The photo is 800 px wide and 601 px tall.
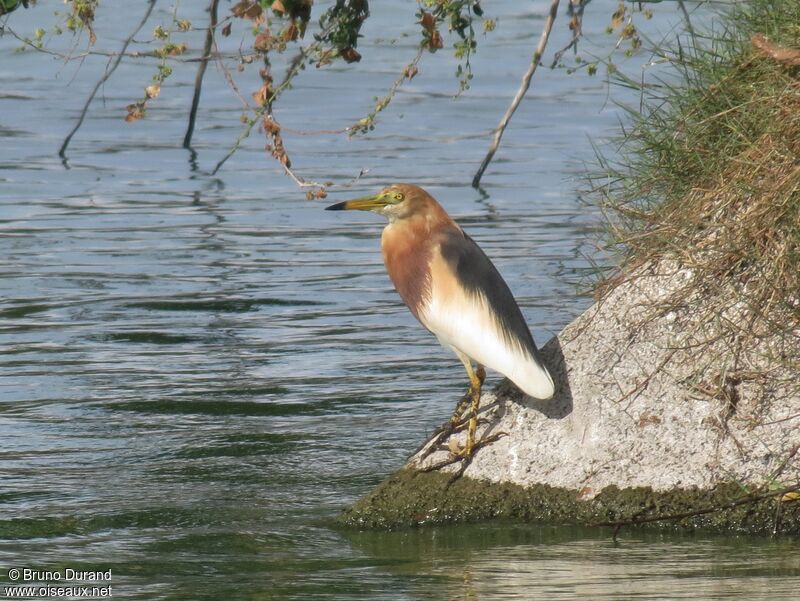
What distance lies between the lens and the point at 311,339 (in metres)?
8.97

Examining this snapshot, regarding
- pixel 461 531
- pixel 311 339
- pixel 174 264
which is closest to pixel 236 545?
pixel 461 531

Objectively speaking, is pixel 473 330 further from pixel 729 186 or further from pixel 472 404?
pixel 729 186

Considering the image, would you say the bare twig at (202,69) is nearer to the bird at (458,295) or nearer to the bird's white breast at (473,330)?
the bird at (458,295)

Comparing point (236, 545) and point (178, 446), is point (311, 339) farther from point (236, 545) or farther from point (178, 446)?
point (236, 545)

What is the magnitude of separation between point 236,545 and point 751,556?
179 centimetres

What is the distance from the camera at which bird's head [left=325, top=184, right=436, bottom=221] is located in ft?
20.1

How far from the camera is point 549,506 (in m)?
5.52

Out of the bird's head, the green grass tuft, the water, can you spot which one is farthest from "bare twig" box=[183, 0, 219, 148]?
the green grass tuft

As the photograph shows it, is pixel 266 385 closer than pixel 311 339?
Yes

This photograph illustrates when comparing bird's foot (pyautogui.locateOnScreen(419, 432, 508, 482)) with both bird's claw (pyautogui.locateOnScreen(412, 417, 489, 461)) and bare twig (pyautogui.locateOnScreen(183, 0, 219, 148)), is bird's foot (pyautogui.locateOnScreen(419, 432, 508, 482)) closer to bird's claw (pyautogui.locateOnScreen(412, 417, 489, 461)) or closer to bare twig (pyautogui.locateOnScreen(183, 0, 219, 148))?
bird's claw (pyautogui.locateOnScreen(412, 417, 489, 461))

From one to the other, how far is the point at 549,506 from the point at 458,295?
2.92 ft

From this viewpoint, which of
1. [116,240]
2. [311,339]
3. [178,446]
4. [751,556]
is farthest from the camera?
[116,240]

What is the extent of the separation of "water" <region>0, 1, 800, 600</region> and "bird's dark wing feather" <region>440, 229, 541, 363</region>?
2.45 ft

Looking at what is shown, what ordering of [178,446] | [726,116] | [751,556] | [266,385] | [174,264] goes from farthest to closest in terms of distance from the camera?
1. [174,264]
2. [266,385]
3. [178,446]
4. [726,116]
5. [751,556]
